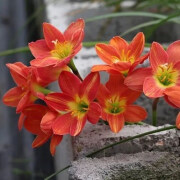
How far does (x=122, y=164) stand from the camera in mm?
744

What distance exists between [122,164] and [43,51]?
0.21 meters

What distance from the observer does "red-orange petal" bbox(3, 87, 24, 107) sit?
32.8 inches

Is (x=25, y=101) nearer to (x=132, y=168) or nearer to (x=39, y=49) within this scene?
(x=39, y=49)

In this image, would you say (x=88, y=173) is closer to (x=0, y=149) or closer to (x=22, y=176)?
(x=22, y=176)

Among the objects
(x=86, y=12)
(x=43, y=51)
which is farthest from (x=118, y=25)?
(x=43, y=51)

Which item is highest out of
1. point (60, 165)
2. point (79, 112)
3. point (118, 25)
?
point (118, 25)

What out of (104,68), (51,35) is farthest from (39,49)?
(104,68)

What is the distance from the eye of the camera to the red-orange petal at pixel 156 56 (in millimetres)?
722

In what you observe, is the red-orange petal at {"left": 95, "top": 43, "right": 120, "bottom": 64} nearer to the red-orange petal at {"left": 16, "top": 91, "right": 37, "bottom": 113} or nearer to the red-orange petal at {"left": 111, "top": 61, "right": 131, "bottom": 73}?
the red-orange petal at {"left": 111, "top": 61, "right": 131, "bottom": 73}

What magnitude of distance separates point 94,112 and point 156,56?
11 cm

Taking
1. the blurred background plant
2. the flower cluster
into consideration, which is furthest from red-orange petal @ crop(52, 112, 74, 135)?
the blurred background plant

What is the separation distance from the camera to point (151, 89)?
696mm

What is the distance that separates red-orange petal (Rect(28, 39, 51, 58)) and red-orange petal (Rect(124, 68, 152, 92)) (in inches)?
5.2

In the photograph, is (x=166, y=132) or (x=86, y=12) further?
(x=86, y=12)
